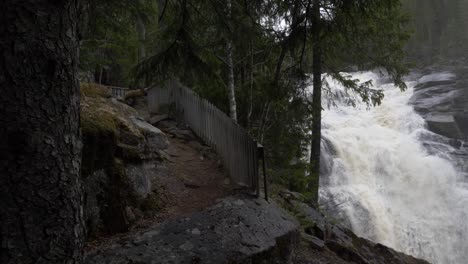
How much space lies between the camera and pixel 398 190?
703 inches

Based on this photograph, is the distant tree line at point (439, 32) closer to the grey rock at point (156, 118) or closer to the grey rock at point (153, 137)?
the grey rock at point (156, 118)

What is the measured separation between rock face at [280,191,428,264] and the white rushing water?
565 cm

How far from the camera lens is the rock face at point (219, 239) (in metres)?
4.33

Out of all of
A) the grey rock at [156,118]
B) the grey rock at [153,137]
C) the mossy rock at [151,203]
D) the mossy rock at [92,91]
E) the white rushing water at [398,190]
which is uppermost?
the mossy rock at [92,91]

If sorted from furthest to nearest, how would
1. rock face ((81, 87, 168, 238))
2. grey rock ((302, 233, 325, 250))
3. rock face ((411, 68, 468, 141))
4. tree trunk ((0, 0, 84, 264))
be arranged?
rock face ((411, 68, 468, 141)), grey rock ((302, 233, 325, 250)), rock face ((81, 87, 168, 238)), tree trunk ((0, 0, 84, 264))

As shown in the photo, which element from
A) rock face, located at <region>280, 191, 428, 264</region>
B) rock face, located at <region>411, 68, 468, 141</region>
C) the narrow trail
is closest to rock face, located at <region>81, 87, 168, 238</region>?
the narrow trail

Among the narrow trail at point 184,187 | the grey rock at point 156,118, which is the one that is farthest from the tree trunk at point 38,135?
the grey rock at point 156,118

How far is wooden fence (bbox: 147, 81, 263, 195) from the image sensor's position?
20.4ft

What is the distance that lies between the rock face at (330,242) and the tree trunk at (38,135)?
5.14 m

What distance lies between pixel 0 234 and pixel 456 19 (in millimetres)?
52364

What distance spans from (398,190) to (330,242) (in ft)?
37.7

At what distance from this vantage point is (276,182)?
31.9 ft

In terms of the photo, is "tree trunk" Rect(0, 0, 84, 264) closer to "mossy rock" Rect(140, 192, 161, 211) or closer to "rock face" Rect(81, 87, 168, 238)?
"rock face" Rect(81, 87, 168, 238)

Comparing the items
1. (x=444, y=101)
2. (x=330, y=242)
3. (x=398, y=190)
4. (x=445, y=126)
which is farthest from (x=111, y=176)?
(x=444, y=101)
